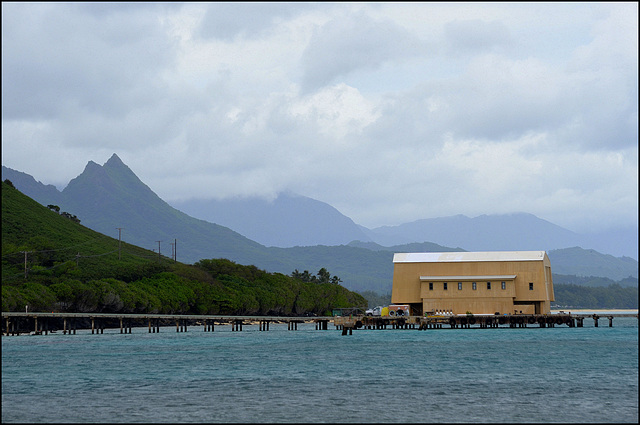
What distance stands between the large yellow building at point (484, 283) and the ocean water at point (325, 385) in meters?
39.4

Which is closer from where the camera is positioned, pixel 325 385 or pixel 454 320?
pixel 325 385

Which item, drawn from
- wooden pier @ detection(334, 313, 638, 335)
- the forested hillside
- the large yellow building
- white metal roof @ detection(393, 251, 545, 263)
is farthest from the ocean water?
the forested hillside

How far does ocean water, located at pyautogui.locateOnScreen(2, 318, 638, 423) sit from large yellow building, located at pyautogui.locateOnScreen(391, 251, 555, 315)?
39415mm

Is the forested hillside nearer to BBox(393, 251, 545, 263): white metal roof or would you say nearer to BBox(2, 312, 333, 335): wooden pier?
BBox(2, 312, 333, 335): wooden pier

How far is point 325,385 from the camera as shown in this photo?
47.7m

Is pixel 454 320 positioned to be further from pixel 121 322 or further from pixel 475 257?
pixel 121 322

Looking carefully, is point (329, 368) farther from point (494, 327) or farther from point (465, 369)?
point (494, 327)

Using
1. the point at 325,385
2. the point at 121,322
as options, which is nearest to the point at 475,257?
the point at 121,322

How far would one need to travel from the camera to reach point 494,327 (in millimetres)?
119062

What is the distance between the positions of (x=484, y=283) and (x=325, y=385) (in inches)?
3019

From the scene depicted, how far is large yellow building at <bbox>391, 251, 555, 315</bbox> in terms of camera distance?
11975 cm

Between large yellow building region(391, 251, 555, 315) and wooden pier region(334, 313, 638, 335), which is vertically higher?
large yellow building region(391, 251, 555, 315)

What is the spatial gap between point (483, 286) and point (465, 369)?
64.7 m

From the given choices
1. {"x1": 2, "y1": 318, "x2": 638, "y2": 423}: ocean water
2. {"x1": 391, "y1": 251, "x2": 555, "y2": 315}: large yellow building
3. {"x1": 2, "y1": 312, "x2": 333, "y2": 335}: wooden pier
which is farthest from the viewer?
{"x1": 2, "y1": 312, "x2": 333, "y2": 335}: wooden pier
